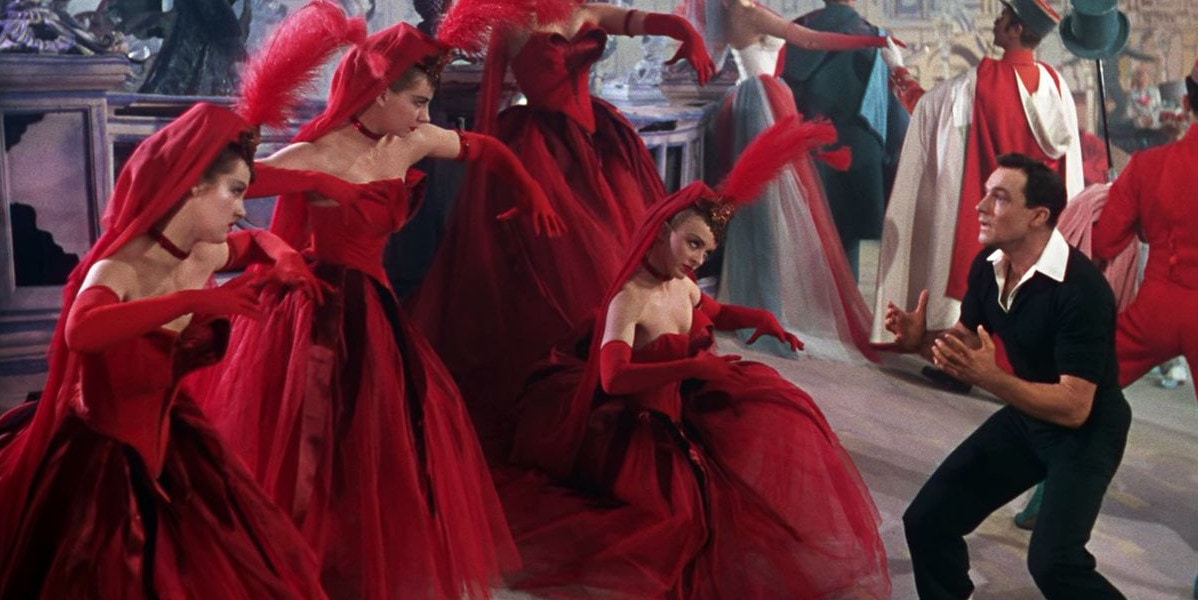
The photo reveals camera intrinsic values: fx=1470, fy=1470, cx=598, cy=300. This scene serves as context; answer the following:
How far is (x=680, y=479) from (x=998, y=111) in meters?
1.55

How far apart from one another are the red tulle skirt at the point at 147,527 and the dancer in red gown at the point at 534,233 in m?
1.00

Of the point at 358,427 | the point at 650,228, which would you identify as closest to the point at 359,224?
the point at 358,427

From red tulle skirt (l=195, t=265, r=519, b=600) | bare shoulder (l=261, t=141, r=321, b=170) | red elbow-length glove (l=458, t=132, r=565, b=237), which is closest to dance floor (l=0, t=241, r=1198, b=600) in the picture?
red elbow-length glove (l=458, t=132, r=565, b=237)

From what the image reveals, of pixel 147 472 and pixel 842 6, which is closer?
pixel 147 472

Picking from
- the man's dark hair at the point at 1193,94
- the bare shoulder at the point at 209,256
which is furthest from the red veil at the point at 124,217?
the man's dark hair at the point at 1193,94

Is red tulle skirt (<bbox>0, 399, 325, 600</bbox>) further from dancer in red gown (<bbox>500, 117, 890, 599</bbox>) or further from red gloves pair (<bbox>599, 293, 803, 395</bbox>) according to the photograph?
red gloves pair (<bbox>599, 293, 803, 395</bbox>)

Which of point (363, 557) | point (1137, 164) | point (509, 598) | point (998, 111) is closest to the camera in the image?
point (363, 557)

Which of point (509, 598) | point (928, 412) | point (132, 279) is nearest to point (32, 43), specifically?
point (132, 279)

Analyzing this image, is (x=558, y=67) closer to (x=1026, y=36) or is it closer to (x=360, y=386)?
(x=360, y=386)

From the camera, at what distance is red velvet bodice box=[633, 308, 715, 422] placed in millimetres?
3379

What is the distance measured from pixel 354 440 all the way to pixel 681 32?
1318 mm

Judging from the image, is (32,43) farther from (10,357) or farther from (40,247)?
(10,357)

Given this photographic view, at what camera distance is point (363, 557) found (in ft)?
9.75

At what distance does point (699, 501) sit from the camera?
130 inches
